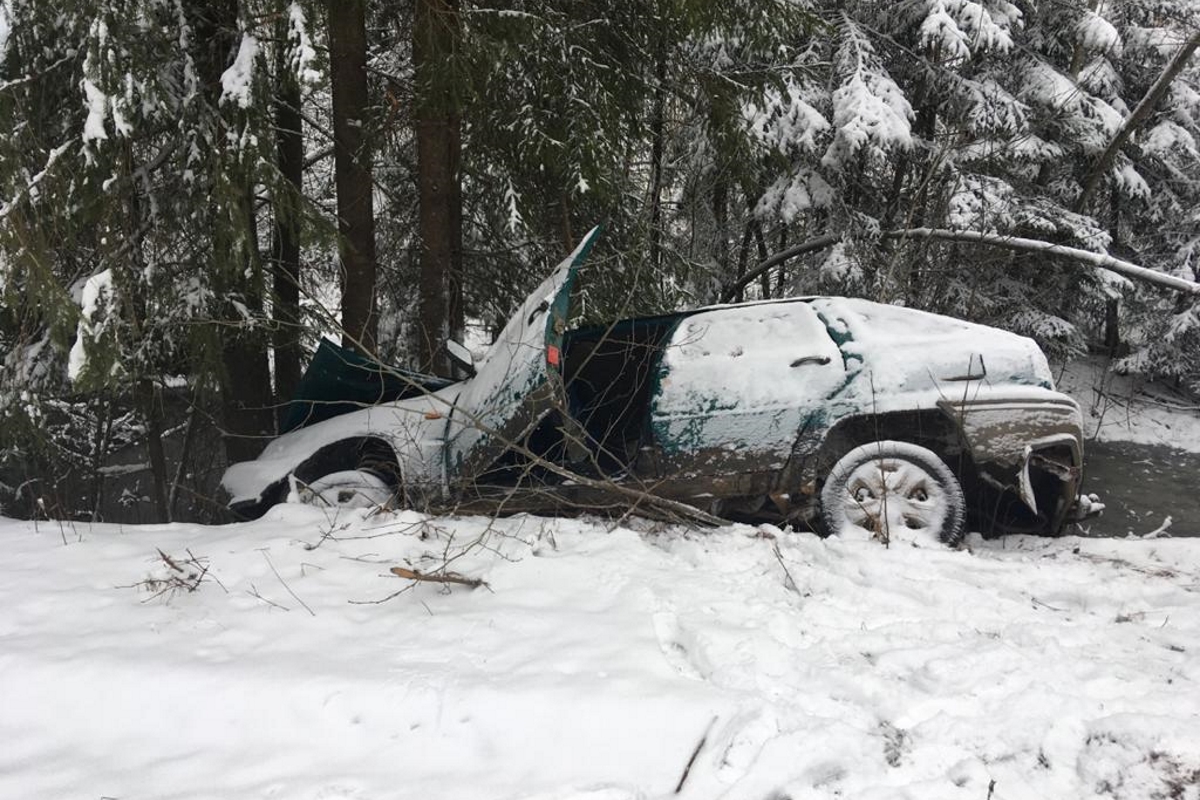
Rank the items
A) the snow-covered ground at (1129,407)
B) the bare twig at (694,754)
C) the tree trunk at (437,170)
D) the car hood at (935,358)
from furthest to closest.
→ the snow-covered ground at (1129,407)
the tree trunk at (437,170)
the car hood at (935,358)
the bare twig at (694,754)

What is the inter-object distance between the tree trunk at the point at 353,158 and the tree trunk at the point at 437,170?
49cm

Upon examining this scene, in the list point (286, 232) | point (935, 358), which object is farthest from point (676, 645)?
point (286, 232)

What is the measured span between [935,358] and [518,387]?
243 cm

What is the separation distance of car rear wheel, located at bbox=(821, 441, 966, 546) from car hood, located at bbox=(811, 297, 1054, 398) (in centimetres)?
37

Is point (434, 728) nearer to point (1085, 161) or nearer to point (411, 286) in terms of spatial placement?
point (411, 286)

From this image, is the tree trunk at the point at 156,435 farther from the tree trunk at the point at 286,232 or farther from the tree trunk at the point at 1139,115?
the tree trunk at the point at 1139,115

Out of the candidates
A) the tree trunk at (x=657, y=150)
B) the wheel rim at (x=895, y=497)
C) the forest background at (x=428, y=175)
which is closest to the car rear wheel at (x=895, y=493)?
the wheel rim at (x=895, y=497)

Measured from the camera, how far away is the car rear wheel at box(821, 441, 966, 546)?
13.0 ft

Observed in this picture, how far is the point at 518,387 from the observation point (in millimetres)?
4016

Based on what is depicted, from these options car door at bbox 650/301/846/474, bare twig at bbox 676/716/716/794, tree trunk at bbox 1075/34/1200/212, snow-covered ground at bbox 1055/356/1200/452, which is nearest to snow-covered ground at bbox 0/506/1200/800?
bare twig at bbox 676/716/716/794

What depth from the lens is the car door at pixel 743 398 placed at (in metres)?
4.14

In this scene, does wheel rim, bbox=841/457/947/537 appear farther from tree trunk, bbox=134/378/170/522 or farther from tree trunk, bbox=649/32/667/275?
tree trunk, bbox=134/378/170/522

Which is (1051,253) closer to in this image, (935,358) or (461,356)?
(935,358)

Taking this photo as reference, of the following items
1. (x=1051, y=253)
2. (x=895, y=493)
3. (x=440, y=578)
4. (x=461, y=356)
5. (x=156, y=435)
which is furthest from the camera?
(x=156, y=435)
